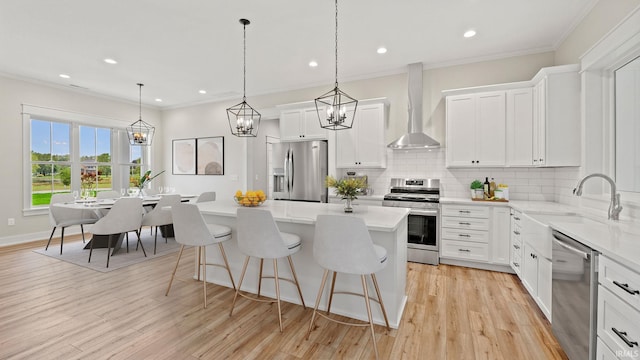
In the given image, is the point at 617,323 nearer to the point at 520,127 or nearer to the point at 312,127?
the point at 520,127

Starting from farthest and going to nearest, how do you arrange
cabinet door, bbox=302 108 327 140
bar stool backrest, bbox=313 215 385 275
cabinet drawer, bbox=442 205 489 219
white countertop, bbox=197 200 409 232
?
cabinet door, bbox=302 108 327 140 < cabinet drawer, bbox=442 205 489 219 < white countertop, bbox=197 200 409 232 < bar stool backrest, bbox=313 215 385 275

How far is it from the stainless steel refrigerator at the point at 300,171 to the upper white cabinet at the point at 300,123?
0.39 feet

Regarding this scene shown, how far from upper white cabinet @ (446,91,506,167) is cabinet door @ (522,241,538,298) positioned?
1323 mm

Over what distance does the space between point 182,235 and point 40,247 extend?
12.5 ft

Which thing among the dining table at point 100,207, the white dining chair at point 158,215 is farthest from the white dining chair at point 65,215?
the white dining chair at point 158,215

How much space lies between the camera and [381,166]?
14.4 ft

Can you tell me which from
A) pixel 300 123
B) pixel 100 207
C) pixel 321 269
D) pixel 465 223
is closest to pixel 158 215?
pixel 100 207

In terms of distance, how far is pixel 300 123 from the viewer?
4.95 m

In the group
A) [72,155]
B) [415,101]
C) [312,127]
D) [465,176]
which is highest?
[415,101]

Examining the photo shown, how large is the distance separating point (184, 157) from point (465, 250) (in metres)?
6.17

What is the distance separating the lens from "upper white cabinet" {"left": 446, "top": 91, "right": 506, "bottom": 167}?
368cm

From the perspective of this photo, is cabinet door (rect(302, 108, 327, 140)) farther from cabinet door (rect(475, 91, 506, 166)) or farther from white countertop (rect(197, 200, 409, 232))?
cabinet door (rect(475, 91, 506, 166))

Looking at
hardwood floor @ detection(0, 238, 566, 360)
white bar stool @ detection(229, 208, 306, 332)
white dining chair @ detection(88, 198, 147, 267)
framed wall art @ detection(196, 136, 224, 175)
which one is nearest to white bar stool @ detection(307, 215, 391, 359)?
white bar stool @ detection(229, 208, 306, 332)

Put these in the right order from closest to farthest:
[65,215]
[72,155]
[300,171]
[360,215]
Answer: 1. [360,215]
2. [65,215]
3. [300,171]
4. [72,155]
